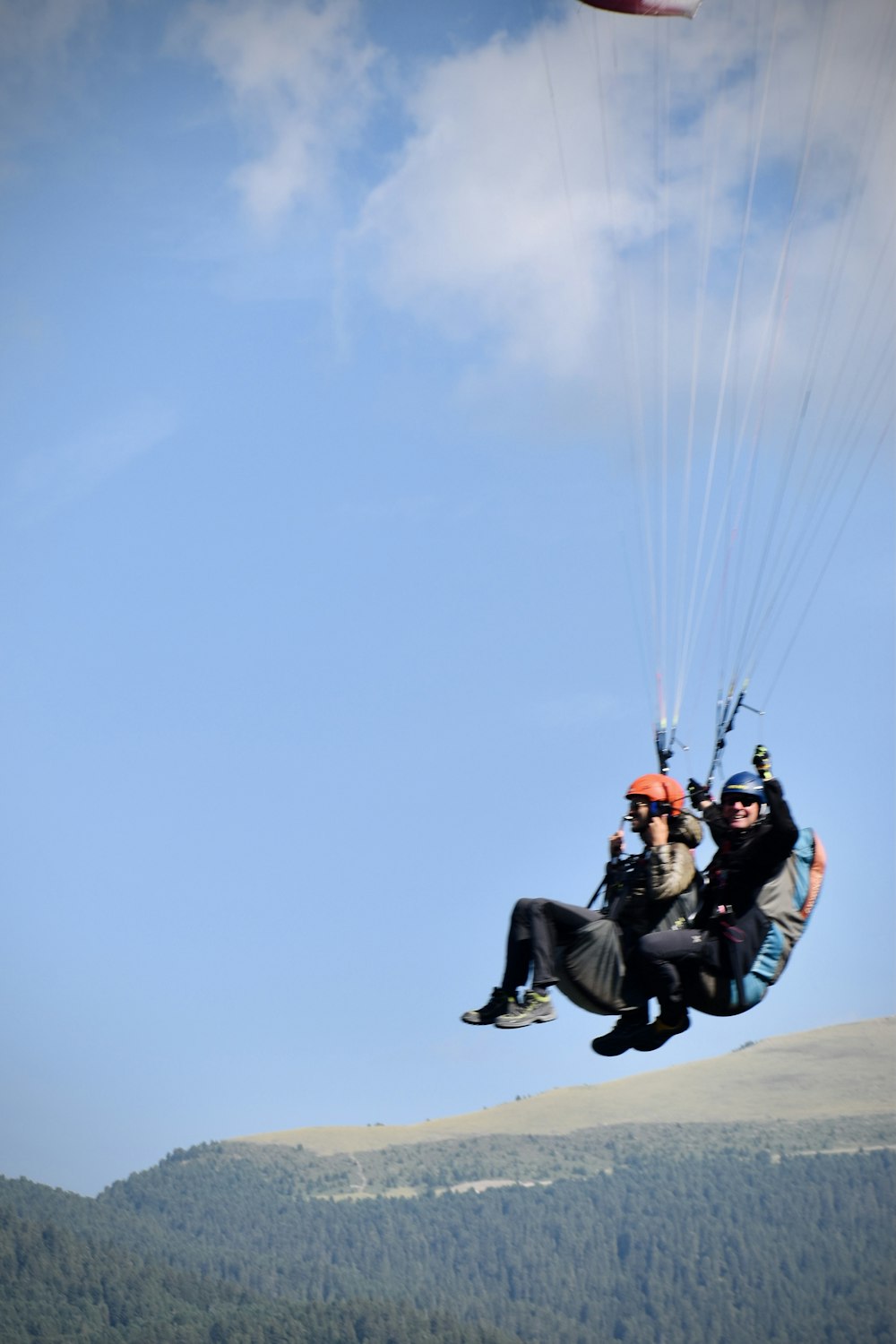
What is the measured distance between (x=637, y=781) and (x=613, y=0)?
431 inches

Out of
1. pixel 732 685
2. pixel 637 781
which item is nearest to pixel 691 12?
pixel 732 685

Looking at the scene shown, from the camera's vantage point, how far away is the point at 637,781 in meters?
20.5

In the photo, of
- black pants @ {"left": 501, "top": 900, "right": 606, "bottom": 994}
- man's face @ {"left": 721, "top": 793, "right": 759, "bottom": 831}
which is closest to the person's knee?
black pants @ {"left": 501, "top": 900, "right": 606, "bottom": 994}

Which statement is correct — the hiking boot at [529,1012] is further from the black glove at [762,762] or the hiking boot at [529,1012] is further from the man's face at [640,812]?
the black glove at [762,762]

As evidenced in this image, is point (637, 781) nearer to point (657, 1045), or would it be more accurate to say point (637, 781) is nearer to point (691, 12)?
point (657, 1045)

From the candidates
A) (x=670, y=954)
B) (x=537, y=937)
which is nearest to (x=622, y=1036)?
(x=670, y=954)

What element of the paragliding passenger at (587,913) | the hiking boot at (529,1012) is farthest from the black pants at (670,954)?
the hiking boot at (529,1012)

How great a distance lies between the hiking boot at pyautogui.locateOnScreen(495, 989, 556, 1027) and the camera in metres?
20.2

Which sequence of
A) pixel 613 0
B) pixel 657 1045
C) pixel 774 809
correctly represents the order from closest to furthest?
pixel 774 809 → pixel 657 1045 → pixel 613 0

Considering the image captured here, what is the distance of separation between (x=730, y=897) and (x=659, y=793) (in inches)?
60.4

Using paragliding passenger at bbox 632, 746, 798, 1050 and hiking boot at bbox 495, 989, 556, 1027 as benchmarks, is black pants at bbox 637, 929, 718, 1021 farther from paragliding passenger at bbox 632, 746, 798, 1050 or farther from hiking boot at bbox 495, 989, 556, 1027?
hiking boot at bbox 495, 989, 556, 1027

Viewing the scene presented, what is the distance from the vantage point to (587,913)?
20.8 metres

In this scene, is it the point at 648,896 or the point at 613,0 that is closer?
the point at 648,896

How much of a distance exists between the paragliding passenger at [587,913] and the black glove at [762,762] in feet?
3.07
